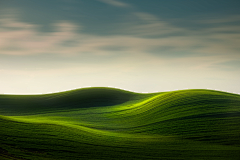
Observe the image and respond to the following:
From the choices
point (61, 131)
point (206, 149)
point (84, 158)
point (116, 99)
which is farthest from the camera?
point (116, 99)

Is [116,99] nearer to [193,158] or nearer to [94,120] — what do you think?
[94,120]

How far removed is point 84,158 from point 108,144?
83.6 inches

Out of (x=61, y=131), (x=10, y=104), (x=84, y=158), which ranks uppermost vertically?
(x=10, y=104)

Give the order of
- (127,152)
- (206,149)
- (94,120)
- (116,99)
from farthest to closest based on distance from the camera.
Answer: (116,99) < (94,120) < (206,149) < (127,152)

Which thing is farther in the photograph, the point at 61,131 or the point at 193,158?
the point at 61,131

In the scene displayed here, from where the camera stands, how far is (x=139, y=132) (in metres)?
15.9

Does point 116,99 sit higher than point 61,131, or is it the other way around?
point 116,99

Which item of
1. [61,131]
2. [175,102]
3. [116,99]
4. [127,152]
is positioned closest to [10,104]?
[116,99]

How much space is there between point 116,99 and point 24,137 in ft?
62.6

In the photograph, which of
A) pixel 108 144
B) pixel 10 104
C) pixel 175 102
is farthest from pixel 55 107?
pixel 108 144

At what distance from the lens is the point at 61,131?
43.1 feet

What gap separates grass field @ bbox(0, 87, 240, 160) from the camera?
11.1m

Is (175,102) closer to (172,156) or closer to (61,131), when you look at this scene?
(172,156)

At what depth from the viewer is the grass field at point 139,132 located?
11102 millimetres
